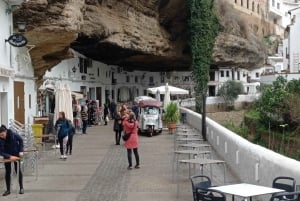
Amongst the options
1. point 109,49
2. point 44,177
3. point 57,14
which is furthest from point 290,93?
point 109,49

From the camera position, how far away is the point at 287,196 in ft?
21.6

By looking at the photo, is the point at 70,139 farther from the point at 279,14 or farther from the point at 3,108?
the point at 279,14

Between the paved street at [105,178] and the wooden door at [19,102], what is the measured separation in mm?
1898

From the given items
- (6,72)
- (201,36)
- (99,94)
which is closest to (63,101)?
(6,72)

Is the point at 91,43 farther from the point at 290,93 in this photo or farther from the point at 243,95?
the point at 243,95

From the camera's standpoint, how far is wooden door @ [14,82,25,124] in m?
18.1

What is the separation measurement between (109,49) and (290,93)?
15.8 m

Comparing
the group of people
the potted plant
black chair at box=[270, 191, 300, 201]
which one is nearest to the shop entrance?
the group of people

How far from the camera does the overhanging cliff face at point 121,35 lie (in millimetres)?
18547

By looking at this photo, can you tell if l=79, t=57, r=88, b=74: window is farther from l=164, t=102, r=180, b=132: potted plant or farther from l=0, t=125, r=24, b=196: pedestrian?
l=0, t=125, r=24, b=196: pedestrian

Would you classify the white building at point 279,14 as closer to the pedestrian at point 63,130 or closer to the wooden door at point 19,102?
the wooden door at point 19,102

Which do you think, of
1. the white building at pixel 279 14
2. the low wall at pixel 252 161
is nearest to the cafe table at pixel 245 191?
the low wall at pixel 252 161

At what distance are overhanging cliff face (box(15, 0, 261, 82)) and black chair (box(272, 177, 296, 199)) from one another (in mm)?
12210

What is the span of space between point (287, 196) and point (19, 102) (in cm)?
1381
